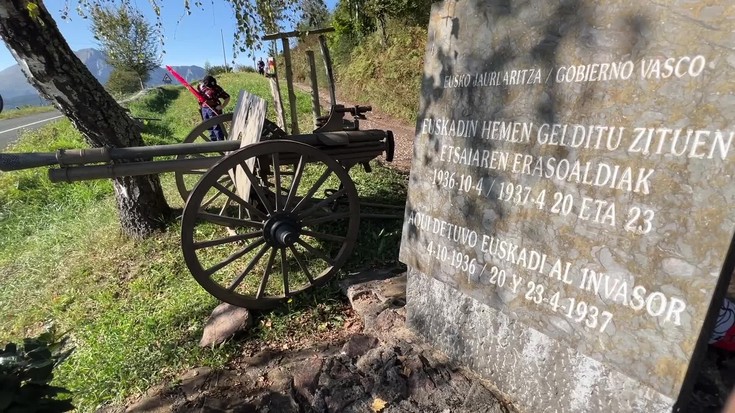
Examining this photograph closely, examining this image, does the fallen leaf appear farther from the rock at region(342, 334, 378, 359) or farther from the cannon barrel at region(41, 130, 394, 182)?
the cannon barrel at region(41, 130, 394, 182)

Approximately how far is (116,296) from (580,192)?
4004 mm

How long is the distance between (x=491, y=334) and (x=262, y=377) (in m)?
1.35

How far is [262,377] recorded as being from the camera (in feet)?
8.64

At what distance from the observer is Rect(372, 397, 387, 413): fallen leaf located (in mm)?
2152

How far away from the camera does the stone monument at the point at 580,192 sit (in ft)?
4.47

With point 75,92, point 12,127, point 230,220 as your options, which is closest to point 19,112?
point 12,127

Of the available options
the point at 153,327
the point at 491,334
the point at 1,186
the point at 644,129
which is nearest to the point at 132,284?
the point at 153,327

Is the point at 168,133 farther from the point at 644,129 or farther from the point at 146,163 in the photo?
the point at 644,129

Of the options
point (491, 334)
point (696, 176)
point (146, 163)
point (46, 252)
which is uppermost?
point (696, 176)

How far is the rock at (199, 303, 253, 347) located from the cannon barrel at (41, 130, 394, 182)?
3.63ft

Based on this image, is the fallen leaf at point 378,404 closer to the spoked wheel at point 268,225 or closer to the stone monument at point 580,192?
the stone monument at point 580,192

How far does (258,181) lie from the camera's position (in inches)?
128

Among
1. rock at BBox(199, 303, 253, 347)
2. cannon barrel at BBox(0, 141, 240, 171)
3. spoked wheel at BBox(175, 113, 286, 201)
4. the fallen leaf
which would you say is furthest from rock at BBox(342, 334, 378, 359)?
cannon barrel at BBox(0, 141, 240, 171)

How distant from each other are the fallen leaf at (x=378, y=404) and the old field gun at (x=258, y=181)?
1221 mm
